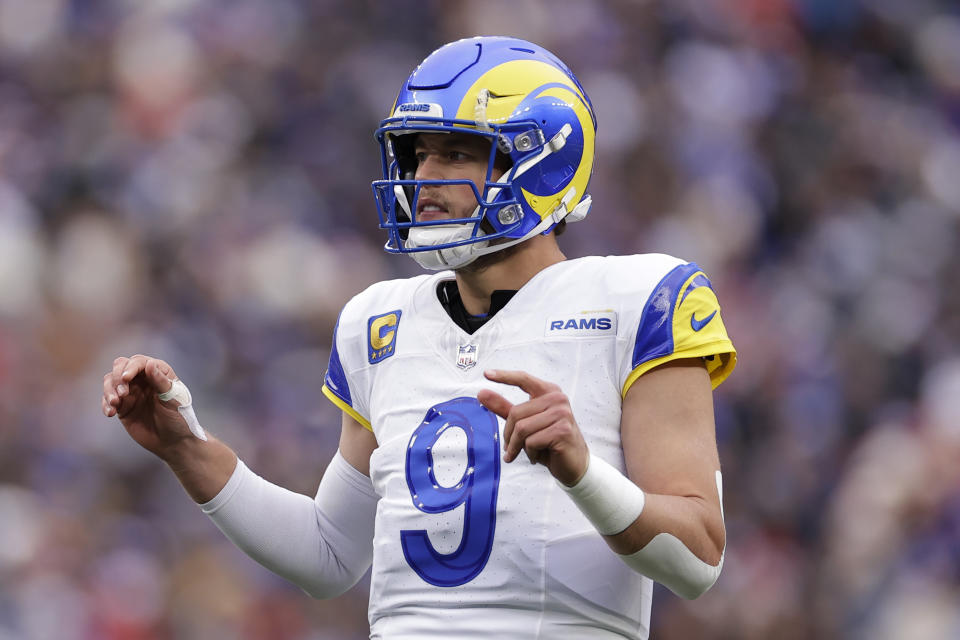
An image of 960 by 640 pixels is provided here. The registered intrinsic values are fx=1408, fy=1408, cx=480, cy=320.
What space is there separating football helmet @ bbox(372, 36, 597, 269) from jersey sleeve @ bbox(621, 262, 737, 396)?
13.0 inches

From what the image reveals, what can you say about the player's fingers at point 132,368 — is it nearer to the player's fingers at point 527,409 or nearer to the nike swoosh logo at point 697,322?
A: the player's fingers at point 527,409

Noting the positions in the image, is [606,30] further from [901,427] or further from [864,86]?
[901,427]

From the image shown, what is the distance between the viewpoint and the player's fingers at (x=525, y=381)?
2041 mm

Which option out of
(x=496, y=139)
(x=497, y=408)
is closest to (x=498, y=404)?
(x=497, y=408)

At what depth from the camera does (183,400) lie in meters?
2.62

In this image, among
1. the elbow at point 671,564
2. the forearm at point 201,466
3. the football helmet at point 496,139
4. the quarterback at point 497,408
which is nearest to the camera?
the elbow at point 671,564

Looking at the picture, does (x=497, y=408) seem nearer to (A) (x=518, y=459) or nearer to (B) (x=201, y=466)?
(A) (x=518, y=459)

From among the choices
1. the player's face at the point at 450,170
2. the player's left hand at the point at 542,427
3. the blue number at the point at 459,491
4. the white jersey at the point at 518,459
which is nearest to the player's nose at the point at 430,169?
the player's face at the point at 450,170

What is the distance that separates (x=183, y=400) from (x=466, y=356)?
1.76 feet

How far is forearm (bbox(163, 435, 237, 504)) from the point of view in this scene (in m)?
2.69

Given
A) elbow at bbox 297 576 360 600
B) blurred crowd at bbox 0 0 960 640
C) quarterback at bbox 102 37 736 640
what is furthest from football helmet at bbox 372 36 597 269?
blurred crowd at bbox 0 0 960 640

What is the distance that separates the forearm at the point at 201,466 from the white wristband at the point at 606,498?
894 millimetres

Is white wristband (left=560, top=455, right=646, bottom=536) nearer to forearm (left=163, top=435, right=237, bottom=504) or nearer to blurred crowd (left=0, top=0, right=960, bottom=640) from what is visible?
forearm (left=163, top=435, right=237, bottom=504)

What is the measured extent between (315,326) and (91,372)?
1002mm
